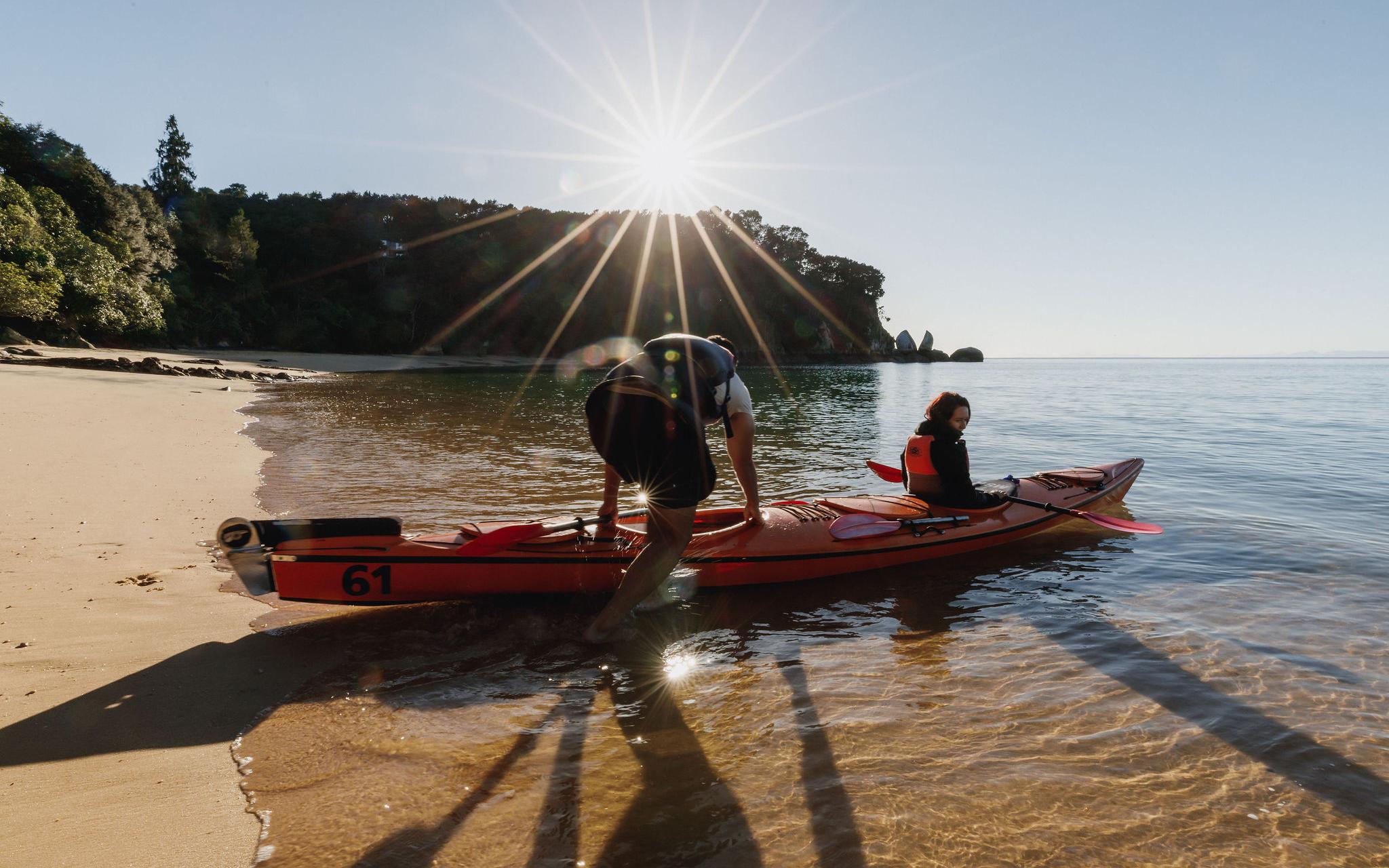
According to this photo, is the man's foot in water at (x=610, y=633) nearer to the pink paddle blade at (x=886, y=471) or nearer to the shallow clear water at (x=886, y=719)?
the shallow clear water at (x=886, y=719)

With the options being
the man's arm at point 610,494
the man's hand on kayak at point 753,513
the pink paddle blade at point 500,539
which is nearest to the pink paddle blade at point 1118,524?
the man's hand on kayak at point 753,513

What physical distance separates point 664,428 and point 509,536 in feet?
4.92

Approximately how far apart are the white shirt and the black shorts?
272 millimetres

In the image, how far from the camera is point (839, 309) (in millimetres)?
74688

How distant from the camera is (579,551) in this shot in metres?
4.50

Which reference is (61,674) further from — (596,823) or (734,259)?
(734,259)

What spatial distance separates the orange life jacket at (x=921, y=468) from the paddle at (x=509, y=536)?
2821mm

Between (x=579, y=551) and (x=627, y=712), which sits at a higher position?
(x=579, y=551)

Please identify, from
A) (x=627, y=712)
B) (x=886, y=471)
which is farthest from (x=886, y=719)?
(x=886, y=471)

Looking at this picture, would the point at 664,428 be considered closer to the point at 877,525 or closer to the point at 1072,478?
the point at 877,525

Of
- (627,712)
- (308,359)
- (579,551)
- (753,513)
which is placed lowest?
(627,712)

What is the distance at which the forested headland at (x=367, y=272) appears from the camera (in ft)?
87.7

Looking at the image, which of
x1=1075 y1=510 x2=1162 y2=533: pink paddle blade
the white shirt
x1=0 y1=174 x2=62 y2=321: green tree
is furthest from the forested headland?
x1=1075 y1=510 x2=1162 y2=533: pink paddle blade

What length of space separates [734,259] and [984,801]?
68.6 m
